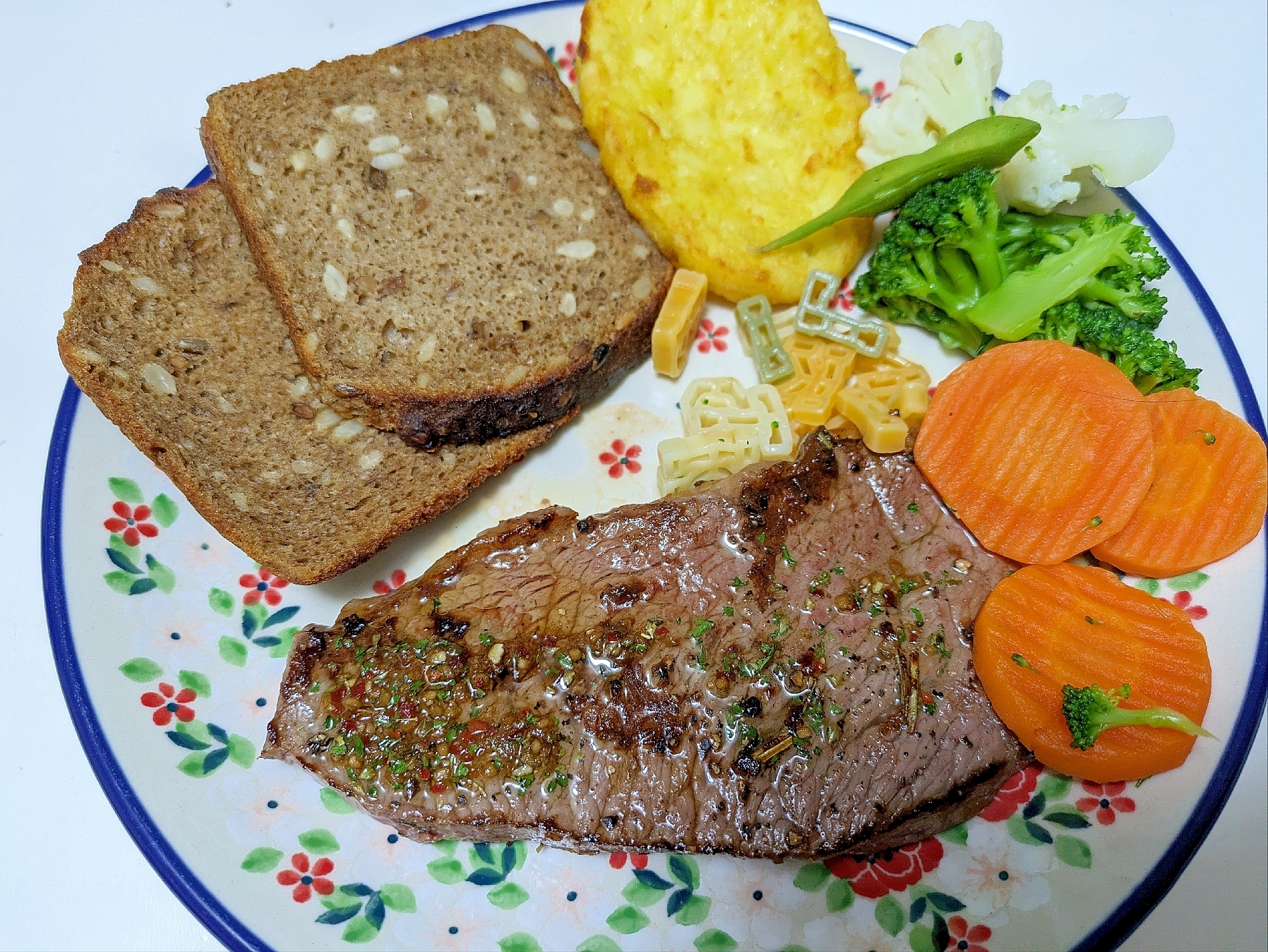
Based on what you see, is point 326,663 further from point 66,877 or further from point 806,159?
point 806,159

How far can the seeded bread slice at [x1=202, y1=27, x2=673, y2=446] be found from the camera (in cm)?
327

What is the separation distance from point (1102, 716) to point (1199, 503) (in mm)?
1057

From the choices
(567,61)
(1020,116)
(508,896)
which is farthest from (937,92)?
(508,896)

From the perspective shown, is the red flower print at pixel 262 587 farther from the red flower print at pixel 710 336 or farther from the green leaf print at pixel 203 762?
the red flower print at pixel 710 336

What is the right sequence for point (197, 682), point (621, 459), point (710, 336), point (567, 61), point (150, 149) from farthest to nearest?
1. point (150, 149)
2. point (567, 61)
3. point (710, 336)
4. point (621, 459)
5. point (197, 682)

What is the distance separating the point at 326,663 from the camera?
2.88 metres

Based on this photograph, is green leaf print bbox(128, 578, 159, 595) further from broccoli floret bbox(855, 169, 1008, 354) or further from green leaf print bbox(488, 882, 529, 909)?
broccoli floret bbox(855, 169, 1008, 354)

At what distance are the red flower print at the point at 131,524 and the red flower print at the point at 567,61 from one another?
2876mm

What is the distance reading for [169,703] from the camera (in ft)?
9.87

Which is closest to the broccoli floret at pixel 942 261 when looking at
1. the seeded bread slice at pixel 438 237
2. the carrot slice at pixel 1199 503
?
the carrot slice at pixel 1199 503

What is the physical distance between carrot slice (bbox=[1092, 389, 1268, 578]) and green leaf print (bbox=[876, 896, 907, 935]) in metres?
1.60

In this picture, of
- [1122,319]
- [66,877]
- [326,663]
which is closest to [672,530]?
[326,663]

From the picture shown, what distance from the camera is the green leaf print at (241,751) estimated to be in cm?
297

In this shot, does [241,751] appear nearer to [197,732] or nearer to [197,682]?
[197,732]
